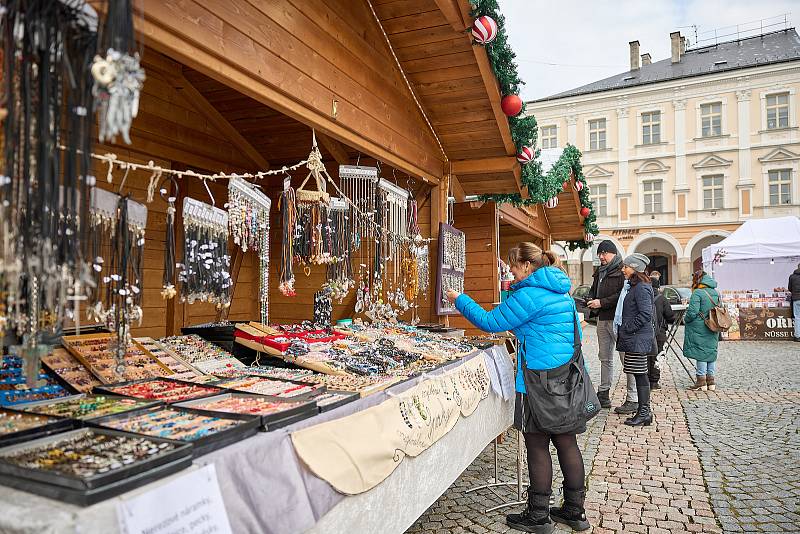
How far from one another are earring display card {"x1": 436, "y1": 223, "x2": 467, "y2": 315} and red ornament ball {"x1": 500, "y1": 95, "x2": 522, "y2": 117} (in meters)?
1.35

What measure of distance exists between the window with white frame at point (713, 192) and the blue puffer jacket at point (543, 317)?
24297mm

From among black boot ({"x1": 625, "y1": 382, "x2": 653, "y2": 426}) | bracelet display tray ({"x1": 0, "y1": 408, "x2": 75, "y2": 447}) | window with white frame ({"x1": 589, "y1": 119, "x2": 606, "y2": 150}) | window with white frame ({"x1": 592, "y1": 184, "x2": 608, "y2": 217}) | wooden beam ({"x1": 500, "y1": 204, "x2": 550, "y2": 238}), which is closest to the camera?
bracelet display tray ({"x1": 0, "y1": 408, "x2": 75, "y2": 447})

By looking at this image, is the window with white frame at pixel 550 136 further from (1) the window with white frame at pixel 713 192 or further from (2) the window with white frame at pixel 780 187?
(2) the window with white frame at pixel 780 187

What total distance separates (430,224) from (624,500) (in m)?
3.14

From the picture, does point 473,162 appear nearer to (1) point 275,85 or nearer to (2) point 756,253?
(1) point 275,85

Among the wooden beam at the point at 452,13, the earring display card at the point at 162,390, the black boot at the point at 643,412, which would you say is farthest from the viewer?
the black boot at the point at 643,412

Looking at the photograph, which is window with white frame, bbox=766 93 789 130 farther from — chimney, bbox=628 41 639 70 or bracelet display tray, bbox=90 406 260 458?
bracelet display tray, bbox=90 406 260 458

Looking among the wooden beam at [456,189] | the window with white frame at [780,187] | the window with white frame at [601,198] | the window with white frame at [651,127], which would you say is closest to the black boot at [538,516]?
the wooden beam at [456,189]

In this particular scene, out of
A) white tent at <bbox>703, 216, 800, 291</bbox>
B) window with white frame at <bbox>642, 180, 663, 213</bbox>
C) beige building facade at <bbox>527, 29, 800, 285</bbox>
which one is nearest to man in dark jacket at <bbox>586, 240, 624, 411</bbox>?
white tent at <bbox>703, 216, 800, 291</bbox>

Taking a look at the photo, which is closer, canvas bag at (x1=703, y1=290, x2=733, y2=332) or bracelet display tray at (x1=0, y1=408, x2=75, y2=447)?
bracelet display tray at (x1=0, y1=408, x2=75, y2=447)

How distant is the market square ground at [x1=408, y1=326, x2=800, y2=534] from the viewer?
10.6ft

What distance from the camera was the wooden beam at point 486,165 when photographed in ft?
17.7

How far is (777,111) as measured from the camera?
2253 cm

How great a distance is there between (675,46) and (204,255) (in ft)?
98.3
